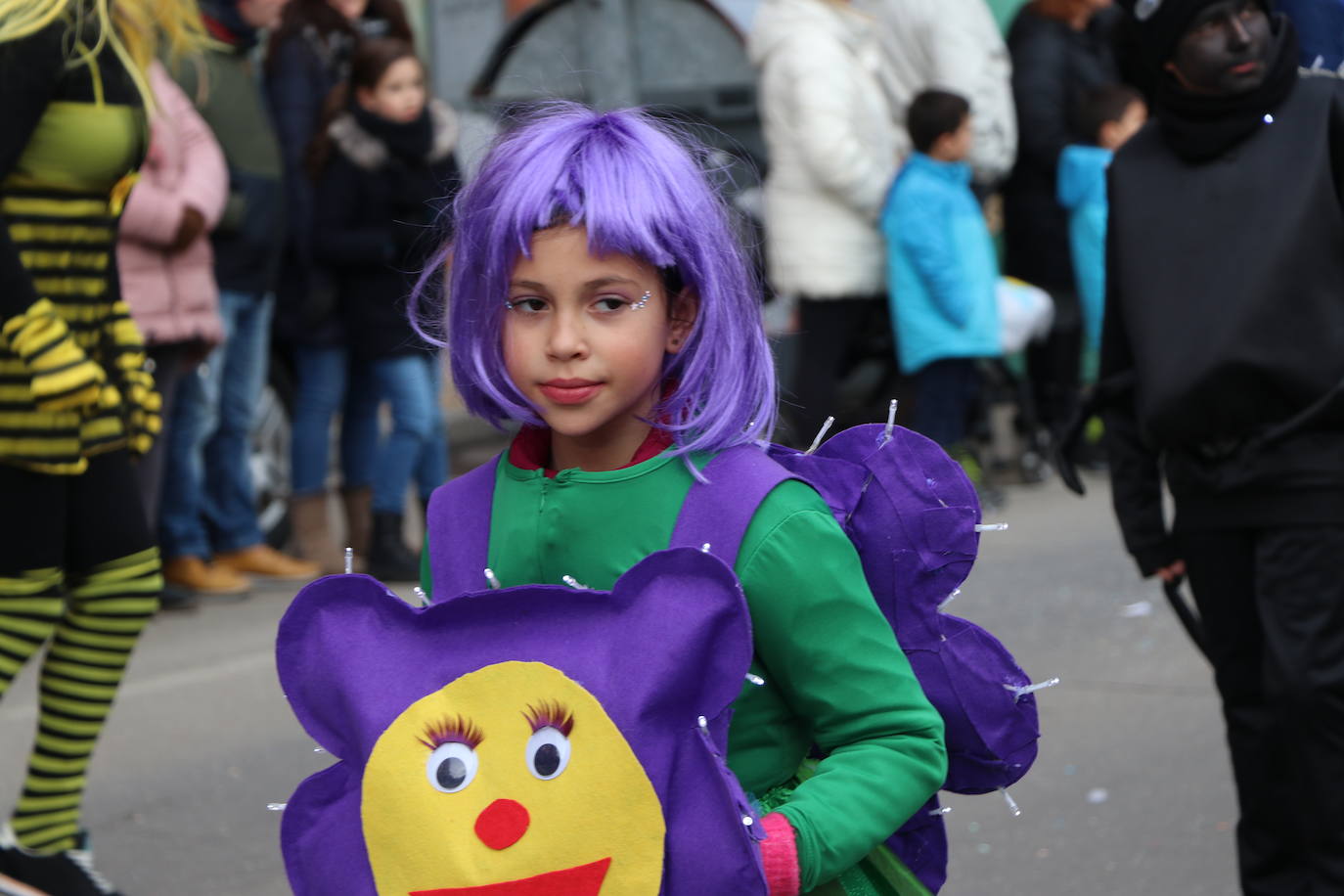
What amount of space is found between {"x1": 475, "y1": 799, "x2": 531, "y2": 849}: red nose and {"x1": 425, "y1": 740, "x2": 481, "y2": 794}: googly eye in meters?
0.04

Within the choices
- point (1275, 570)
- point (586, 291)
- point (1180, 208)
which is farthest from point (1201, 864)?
point (586, 291)

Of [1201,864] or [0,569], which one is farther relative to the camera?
[1201,864]

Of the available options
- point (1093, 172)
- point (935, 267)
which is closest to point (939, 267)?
point (935, 267)

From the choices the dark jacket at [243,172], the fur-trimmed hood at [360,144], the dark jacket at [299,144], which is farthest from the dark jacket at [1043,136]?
the dark jacket at [243,172]

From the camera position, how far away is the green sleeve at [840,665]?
203cm

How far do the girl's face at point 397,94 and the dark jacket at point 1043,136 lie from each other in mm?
3291

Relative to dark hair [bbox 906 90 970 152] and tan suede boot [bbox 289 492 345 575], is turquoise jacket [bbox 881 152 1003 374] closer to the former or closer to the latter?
dark hair [bbox 906 90 970 152]

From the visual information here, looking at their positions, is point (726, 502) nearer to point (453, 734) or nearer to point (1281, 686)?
point (453, 734)

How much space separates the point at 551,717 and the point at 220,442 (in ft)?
17.9

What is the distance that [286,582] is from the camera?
7316 mm

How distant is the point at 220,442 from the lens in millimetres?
7168

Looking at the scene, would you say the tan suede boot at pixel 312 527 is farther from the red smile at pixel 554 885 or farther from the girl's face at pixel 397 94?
the red smile at pixel 554 885

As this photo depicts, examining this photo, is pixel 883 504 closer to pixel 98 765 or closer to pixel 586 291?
pixel 586 291

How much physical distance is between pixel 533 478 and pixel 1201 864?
269 cm
